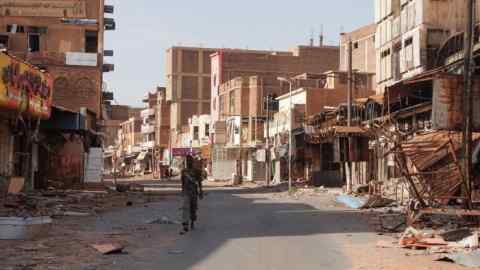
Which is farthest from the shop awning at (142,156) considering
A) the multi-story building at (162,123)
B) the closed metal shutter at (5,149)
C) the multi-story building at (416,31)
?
the closed metal shutter at (5,149)

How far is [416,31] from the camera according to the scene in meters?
43.2

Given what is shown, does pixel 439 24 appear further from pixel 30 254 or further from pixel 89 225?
pixel 30 254

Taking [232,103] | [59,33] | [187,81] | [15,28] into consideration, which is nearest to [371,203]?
[59,33]

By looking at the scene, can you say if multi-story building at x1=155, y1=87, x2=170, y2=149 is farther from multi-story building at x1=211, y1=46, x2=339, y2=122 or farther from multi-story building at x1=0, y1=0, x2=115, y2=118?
multi-story building at x1=0, y1=0, x2=115, y2=118

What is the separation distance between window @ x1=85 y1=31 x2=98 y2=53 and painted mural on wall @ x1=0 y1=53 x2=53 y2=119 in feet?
94.2

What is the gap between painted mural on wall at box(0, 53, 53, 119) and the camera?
25047 mm

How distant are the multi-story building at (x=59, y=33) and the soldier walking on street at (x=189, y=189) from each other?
42.0 meters

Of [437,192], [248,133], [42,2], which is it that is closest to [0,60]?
[437,192]

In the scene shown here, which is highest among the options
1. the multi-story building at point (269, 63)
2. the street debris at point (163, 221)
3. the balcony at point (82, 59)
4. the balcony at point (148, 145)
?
the multi-story building at point (269, 63)

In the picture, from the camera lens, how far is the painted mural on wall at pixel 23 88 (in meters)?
25.0

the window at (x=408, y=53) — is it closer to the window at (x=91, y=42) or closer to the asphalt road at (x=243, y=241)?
the asphalt road at (x=243, y=241)

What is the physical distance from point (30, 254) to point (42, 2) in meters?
51.1

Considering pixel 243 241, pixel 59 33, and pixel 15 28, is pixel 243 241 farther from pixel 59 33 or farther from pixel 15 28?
pixel 15 28

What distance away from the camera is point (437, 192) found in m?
16.2
